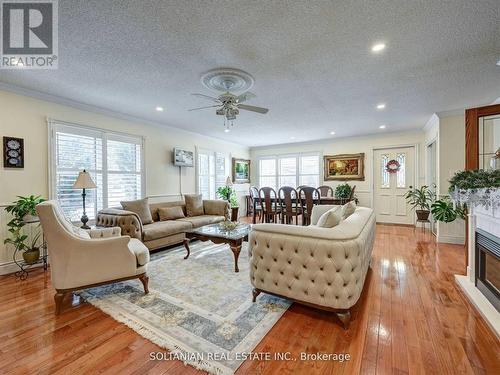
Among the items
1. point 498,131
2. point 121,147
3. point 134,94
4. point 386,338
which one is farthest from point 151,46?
point 498,131

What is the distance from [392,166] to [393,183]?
0.47 meters

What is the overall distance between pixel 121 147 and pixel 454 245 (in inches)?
259

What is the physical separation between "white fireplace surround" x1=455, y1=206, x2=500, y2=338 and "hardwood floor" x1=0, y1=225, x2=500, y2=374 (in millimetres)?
72

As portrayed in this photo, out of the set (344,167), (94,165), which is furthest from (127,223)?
(344,167)

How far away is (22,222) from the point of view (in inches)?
120

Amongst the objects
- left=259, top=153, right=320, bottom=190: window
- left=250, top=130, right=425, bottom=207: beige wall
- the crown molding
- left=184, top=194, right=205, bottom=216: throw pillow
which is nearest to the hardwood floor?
the crown molding

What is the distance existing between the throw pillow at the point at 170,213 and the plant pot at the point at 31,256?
1868mm

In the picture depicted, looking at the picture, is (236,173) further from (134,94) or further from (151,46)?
(151,46)

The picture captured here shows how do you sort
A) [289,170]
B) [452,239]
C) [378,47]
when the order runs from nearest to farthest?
[378,47]
[452,239]
[289,170]

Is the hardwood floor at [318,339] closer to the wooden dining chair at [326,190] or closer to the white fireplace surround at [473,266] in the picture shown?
the white fireplace surround at [473,266]

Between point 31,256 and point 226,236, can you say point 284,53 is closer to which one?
point 226,236

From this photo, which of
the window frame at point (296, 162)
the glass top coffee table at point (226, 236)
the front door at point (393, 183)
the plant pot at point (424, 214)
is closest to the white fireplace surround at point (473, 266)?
the glass top coffee table at point (226, 236)

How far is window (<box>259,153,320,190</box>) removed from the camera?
24.7 ft

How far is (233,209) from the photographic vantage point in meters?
5.99
